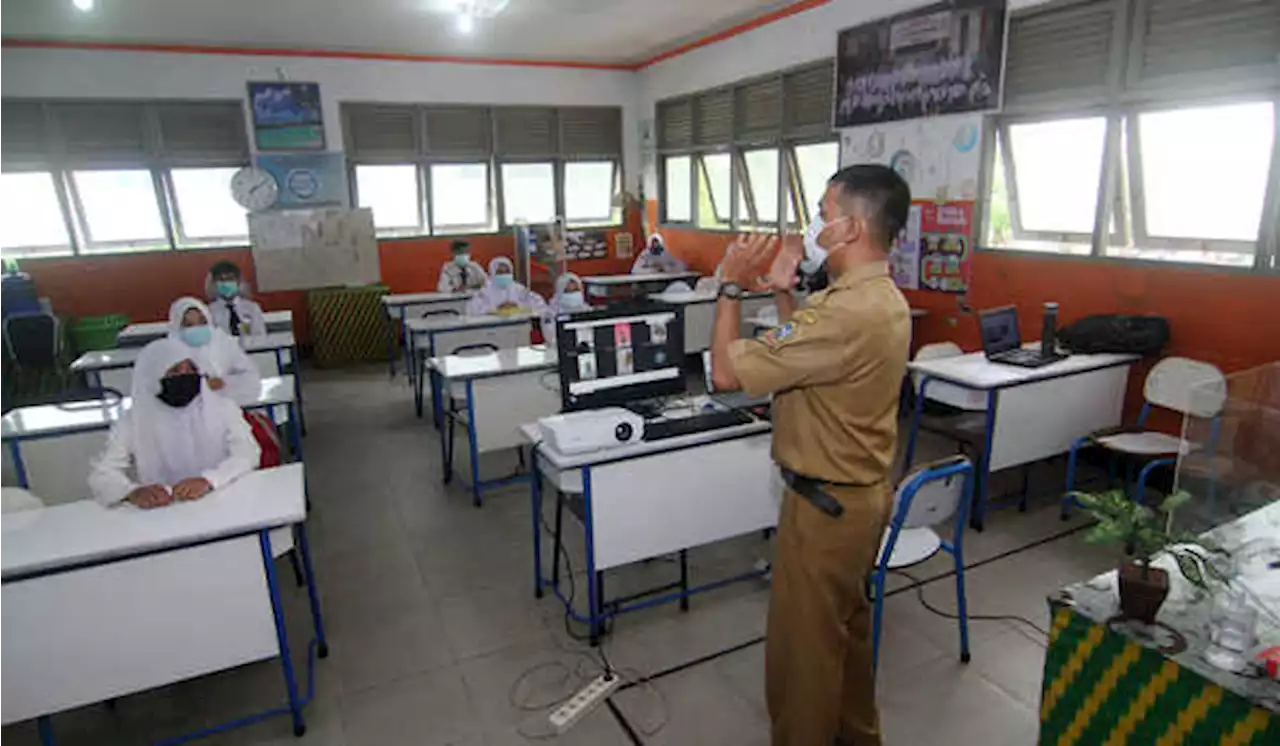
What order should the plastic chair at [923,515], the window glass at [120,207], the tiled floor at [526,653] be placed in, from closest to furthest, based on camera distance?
1. the plastic chair at [923,515]
2. the tiled floor at [526,653]
3. the window glass at [120,207]

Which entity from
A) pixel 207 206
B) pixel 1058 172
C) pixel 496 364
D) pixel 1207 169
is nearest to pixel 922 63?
pixel 1058 172

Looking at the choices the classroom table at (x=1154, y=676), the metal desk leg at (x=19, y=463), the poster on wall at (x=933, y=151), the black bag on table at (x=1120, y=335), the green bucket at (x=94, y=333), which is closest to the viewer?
the classroom table at (x=1154, y=676)

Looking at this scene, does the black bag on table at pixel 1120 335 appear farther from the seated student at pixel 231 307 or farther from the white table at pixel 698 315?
the seated student at pixel 231 307

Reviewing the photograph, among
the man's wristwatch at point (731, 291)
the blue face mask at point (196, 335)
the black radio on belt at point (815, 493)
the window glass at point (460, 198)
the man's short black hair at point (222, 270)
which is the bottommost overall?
the black radio on belt at point (815, 493)

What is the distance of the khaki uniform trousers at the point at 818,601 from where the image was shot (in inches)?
73.8

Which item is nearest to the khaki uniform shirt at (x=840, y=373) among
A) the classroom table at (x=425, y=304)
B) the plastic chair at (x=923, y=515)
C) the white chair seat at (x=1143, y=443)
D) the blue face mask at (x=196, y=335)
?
the plastic chair at (x=923, y=515)

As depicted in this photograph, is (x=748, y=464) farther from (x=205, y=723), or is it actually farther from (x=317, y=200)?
(x=317, y=200)

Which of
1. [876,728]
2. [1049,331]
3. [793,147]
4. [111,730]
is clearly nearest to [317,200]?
[793,147]

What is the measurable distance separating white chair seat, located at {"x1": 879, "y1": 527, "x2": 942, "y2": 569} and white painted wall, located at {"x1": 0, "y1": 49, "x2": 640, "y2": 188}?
7.65m

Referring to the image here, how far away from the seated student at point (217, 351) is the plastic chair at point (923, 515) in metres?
3.23

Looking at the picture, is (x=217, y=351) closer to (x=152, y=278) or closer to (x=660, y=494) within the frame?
(x=660, y=494)

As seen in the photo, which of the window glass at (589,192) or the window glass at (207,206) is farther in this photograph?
the window glass at (589,192)

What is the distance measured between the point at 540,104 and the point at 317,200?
292cm

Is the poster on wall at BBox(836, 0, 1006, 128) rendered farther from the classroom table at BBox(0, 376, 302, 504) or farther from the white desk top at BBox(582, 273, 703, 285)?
the classroom table at BBox(0, 376, 302, 504)
